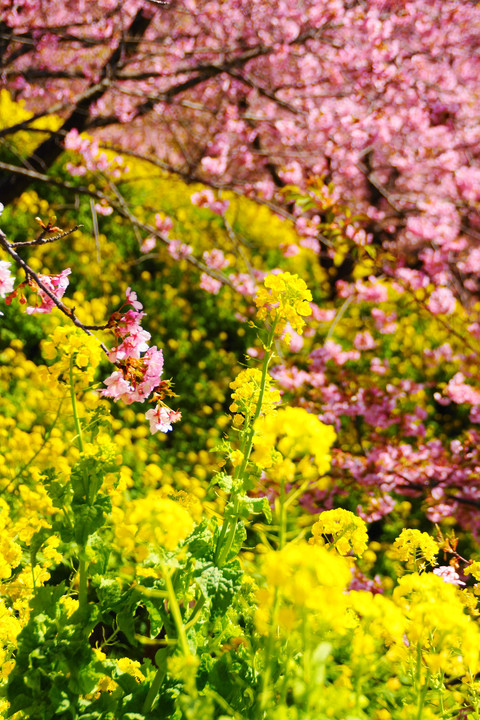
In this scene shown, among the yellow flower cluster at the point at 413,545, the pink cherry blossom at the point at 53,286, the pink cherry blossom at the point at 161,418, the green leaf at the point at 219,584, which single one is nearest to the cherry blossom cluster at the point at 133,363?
the pink cherry blossom at the point at 161,418

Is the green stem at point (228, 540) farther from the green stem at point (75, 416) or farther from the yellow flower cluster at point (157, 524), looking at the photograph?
the green stem at point (75, 416)

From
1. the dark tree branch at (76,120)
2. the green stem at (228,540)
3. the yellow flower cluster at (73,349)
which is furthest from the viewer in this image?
the dark tree branch at (76,120)

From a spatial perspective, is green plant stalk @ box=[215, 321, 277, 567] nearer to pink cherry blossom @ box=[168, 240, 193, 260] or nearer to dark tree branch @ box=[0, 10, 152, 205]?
pink cherry blossom @ box=[168, 240, 193, 260]

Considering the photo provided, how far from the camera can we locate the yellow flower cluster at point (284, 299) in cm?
165

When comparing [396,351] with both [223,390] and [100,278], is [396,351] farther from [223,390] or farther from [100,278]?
[100,278]

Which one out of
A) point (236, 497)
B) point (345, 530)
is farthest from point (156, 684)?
point (345, 530)

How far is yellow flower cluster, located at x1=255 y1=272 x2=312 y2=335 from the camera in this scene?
165 cm

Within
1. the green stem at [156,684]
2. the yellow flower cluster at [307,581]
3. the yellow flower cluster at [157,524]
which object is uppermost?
the yellow flower cluster at [307,581]

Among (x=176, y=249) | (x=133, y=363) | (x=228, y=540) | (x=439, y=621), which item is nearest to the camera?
(x=439, y=621)

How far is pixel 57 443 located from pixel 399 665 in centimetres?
199

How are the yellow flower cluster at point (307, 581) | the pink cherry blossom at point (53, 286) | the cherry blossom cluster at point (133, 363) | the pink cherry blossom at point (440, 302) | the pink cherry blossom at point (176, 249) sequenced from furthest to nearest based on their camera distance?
the pink cherry blossom at point (440, 302) → the pink cherry blossom at point (176, 249) → the pink cherry blossom at point (53, 286) → the cherry blossom cluster at point (133, 363) → the yellow flower cluster at point (307, 581)

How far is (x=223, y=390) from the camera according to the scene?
5.75 m

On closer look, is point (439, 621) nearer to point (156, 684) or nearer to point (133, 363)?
point (156, 684)

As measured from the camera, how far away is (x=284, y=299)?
1.66 m
